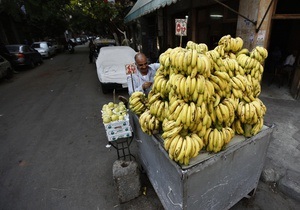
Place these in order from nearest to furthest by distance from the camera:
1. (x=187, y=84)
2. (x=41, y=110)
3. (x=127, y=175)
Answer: (x=187, y=84) → (x=127, y=175) → (x=41, y=110)

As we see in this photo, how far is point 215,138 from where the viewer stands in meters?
1.94

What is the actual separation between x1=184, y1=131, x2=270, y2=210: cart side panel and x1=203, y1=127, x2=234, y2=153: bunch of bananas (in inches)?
4.0

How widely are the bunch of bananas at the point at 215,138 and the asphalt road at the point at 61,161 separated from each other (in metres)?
1.59

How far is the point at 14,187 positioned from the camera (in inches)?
141

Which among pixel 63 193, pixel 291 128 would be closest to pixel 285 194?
pixel 291 128

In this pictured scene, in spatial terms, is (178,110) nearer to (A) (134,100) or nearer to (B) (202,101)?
(B) (202,101)

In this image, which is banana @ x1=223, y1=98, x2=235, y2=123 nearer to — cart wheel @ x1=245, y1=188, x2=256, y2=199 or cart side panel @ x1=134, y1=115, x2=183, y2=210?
cart side panel @ x1=134, y1=115, x2=183, y2=210

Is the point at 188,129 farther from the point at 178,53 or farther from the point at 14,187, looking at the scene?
the point at 14,187

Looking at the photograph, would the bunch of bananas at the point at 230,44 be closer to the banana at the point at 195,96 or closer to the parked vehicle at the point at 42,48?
the banana at the point at 195,96

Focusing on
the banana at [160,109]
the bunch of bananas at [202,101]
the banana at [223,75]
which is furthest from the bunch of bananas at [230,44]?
the banana at [160,109]

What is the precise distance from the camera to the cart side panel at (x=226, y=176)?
6.47 feet

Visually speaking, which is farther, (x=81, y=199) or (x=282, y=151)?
(x=282, y=151)

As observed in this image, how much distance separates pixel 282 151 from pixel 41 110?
7.67 m

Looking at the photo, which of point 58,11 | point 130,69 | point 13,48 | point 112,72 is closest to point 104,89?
point 112,72
